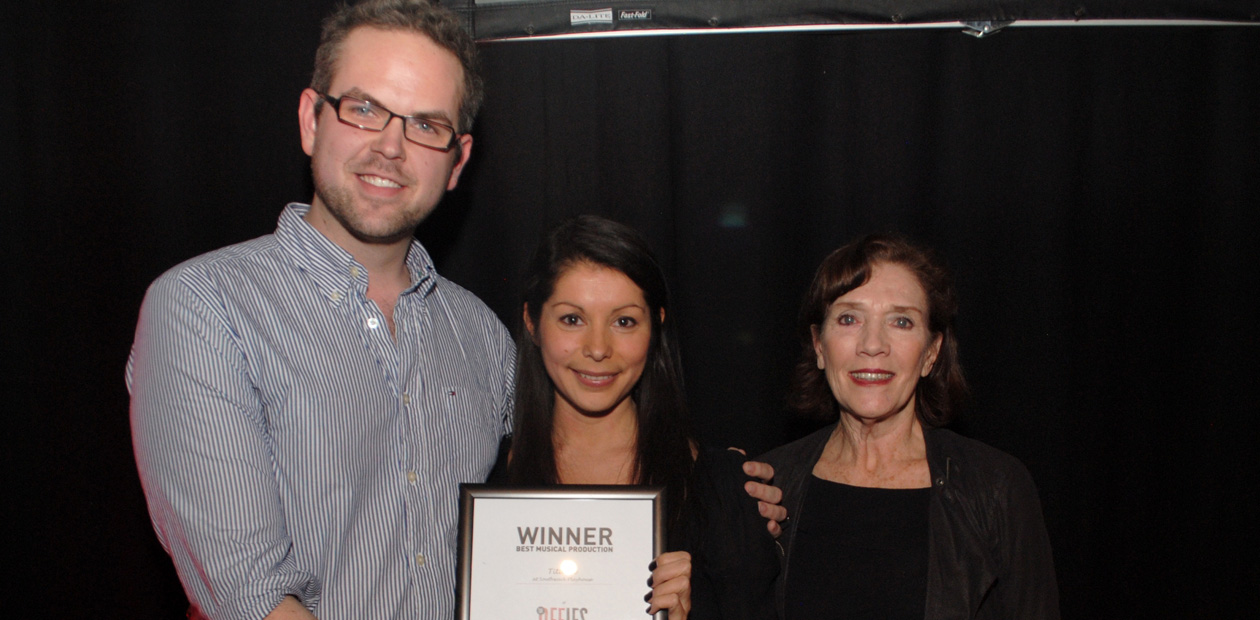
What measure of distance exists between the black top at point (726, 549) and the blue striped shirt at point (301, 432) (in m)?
0.58

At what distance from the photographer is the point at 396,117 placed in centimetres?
189

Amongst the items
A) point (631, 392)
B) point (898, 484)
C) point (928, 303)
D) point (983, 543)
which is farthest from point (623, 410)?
point (983, 543)

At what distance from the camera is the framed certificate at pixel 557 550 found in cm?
179

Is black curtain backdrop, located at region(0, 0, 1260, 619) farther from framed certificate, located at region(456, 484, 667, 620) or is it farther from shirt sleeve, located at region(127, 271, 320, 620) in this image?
shirt sleeve, located at region(127, 271, 320, 620)

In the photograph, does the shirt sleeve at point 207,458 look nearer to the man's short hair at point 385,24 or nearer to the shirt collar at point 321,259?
the shirt collar at point 321,259

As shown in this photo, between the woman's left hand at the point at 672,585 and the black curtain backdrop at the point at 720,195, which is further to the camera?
the black curtain backdrop at the point at 720,195

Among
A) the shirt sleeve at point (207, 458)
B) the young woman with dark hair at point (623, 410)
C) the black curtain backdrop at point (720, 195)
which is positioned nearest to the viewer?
the shirt sleeve at point (207, 458)

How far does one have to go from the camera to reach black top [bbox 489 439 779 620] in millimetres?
1966

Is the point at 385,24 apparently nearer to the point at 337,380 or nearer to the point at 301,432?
the point at 337,380

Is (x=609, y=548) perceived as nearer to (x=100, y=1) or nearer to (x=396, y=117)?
(x=396, y=117)

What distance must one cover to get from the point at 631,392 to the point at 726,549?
1.72ft

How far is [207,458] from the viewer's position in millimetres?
1550

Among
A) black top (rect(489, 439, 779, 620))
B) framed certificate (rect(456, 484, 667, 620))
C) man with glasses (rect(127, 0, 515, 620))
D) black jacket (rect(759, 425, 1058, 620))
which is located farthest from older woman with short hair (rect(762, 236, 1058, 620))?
man with glasses (rect(127, 0, 515, 620))

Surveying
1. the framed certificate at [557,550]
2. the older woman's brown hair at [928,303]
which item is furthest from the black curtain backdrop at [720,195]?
the framed certificate at [557,550]
